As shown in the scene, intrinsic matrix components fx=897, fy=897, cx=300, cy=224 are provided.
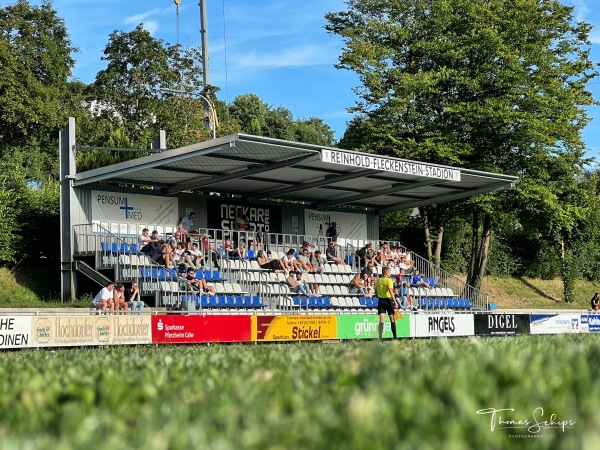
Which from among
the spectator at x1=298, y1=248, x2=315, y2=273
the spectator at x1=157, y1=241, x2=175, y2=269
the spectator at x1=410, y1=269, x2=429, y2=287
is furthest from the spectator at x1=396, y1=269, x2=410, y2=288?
the spectator at x1=157, y1=241, x2=175, y2=269

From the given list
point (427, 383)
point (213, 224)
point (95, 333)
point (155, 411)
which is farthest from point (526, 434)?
point (213, 224)

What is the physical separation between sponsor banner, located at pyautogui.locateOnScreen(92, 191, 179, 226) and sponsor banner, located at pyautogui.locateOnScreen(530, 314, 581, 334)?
44.6 ft

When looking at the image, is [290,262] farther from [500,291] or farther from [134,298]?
[500,291]

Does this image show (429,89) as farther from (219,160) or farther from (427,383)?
(427,383)

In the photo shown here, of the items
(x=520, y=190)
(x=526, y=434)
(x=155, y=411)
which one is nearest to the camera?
(x=526, y=434)

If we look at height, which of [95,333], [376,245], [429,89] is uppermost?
[429,89]

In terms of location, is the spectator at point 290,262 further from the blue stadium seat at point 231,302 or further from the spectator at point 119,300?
the spectator at point 119,300

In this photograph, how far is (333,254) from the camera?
35.4 metres

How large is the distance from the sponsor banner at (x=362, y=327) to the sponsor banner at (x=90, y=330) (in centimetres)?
627

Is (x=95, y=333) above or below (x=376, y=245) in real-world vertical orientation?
below

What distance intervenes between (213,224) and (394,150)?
37.2 ft

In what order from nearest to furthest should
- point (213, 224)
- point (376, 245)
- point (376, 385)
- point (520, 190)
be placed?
point (376, 385)
point (213, 224)
point (376, 245)
point (520, 190)

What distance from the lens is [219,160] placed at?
1143 inches

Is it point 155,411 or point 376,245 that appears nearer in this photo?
point 155,411
